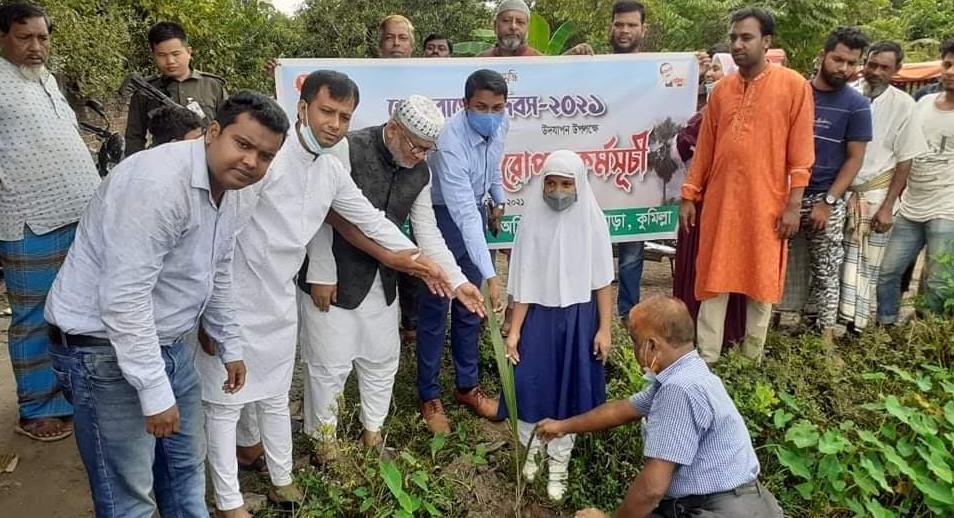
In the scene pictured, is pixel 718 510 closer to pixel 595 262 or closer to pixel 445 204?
pixel 595 262

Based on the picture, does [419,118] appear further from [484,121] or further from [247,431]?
[247,431]

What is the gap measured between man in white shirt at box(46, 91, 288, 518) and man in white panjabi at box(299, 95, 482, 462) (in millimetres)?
776

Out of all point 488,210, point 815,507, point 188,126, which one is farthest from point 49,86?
point 815,507

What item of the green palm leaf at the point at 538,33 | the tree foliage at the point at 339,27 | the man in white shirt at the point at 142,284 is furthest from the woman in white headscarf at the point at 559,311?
the tree foliage at the point at 339,27

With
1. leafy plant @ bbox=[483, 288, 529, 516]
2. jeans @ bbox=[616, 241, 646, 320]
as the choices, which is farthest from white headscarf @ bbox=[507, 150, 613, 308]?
jeans @ bbox=[616, 241, 646, 320]

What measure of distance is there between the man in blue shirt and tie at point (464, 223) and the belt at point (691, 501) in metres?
1.22

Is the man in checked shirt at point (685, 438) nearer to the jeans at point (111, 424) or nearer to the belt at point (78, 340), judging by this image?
the jeans at point (111, 424)

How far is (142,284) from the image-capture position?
6.51 feet

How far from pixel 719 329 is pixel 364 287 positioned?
6.84 feet

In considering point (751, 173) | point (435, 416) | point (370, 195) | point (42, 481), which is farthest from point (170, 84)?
point (751, 173)

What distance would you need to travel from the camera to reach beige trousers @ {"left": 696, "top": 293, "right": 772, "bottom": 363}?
403 centimetres

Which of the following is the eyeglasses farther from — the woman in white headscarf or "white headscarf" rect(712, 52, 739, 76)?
"white headscarf" rect(712, 52, 739, 76)

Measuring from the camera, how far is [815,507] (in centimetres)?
305

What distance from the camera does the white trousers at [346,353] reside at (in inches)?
121
